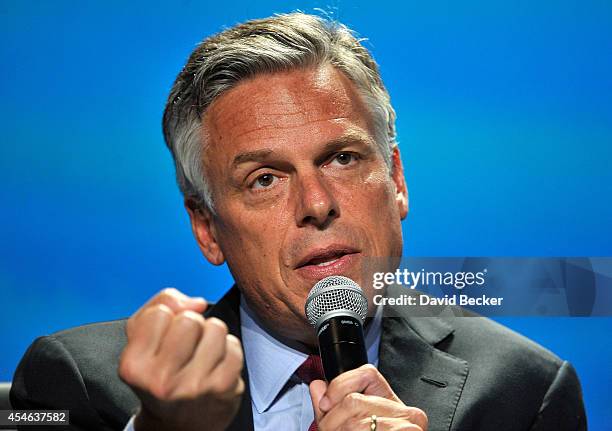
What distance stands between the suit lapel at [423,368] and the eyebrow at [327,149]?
0.49 m

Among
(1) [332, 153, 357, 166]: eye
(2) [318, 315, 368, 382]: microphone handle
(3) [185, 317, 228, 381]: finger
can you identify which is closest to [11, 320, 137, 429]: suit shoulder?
(1) [332, 153, 357, 166]: eye

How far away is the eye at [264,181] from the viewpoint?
1829mm

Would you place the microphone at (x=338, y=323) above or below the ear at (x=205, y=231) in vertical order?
below

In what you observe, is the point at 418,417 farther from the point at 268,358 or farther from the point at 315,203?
the point at 268,358

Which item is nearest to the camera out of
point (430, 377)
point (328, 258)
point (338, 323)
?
point (338, 323)

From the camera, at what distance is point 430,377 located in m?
1.91

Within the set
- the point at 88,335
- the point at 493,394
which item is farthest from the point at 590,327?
the point at 88,335

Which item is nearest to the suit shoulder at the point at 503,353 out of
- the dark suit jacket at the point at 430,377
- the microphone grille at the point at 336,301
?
the dark suit jacket at the point at 430,377

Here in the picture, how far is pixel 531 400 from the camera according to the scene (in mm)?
1952

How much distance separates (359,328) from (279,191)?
2.05 ft

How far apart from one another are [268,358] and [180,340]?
977mm

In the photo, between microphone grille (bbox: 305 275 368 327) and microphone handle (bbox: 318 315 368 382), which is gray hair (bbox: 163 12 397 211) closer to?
microphone grille (bbox: 305 275 368 327)

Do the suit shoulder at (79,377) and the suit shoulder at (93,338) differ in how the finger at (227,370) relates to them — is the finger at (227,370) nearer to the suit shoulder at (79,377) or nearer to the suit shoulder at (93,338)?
the suit shoulder at (79,377)

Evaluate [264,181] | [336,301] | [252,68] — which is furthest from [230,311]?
[336,301]
